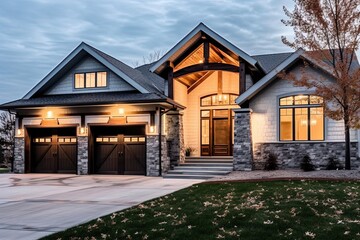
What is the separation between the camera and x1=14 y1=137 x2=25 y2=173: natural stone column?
807 inches

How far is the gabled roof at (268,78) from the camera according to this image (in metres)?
16.7

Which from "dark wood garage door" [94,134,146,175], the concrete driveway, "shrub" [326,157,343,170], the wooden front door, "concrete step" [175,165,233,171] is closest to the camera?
the concrete driveway

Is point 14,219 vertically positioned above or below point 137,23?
below

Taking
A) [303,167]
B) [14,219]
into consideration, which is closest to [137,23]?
[303,167]

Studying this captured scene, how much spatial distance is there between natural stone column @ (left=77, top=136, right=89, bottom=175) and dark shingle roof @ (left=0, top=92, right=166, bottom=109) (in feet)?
6.21

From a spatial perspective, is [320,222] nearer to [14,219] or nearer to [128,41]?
[14,219]

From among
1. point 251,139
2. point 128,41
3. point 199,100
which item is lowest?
point 251,139

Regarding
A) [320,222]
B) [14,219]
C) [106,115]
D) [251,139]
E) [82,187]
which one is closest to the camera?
[320,222]

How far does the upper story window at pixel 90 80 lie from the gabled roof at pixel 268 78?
7117 millimetres

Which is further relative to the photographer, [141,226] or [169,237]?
[141,226]

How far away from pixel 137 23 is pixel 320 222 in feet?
331

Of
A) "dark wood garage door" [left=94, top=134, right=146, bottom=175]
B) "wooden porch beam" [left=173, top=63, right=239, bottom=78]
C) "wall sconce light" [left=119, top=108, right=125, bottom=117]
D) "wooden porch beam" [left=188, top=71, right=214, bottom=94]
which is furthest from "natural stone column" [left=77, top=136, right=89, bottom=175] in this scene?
"wooden porch beam" [left=188, top=71, right=214, bottom=94]

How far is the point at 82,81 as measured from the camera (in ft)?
67.6

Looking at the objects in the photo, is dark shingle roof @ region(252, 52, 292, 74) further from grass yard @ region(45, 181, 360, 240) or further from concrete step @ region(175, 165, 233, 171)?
grass yard @ region(45, 181, 360, 240)
